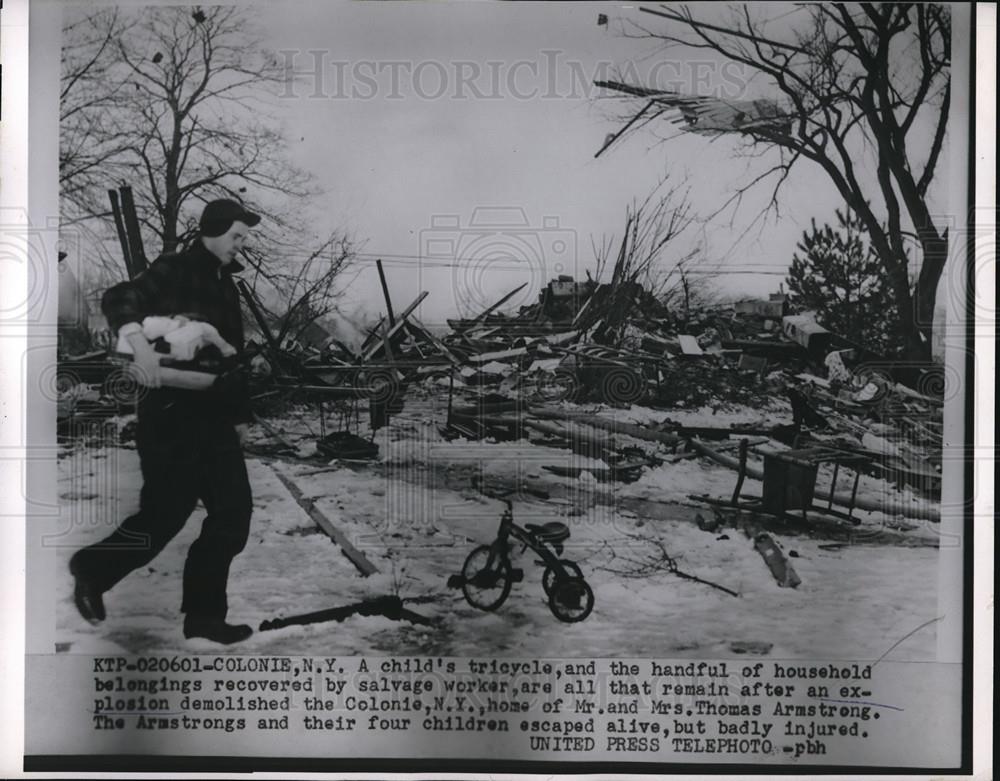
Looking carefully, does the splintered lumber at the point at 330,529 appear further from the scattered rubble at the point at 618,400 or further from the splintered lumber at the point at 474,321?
the splintered lumber at the point at 474,321

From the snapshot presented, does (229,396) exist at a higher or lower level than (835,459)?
higher

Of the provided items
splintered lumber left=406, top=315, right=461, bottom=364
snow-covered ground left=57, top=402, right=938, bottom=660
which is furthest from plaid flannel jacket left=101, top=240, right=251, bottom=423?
splintered lumber left=406, top=315, right=461, bottom=364

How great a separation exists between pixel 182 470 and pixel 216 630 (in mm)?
686

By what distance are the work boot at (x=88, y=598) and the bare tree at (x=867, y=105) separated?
3146 mm

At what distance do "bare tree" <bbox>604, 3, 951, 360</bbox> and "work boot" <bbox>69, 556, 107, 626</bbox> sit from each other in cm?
315

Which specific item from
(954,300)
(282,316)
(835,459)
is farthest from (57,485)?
(954,300)

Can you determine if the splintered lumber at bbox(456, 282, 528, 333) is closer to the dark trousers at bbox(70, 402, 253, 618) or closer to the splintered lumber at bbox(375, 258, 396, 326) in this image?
the splintered lumber at bbox(375, 258, 396, 326)

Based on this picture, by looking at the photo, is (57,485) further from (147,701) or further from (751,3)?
(751,3)

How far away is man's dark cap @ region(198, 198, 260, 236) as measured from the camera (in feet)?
10.1

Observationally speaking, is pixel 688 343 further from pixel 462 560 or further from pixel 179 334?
pixel 179 334

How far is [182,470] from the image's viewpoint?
119 inches

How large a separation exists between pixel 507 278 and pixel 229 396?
1.29 meters

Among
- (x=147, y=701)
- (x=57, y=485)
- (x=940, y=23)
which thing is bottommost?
(x=147, y=701)

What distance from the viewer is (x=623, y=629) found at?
9.80 feet
